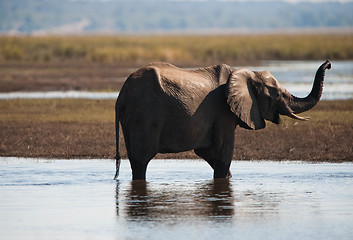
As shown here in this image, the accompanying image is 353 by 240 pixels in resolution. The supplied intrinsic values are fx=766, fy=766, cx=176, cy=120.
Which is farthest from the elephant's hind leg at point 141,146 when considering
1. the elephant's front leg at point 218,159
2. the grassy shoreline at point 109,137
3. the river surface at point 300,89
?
the river surface at point 300,89

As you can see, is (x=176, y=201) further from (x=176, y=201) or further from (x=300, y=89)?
(x=300, y=89)

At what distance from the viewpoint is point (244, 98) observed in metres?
11.5

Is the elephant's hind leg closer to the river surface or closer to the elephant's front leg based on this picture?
the elephant's front leg

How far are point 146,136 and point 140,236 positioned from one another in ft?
9.22

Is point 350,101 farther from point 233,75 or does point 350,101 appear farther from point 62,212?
point 62,212

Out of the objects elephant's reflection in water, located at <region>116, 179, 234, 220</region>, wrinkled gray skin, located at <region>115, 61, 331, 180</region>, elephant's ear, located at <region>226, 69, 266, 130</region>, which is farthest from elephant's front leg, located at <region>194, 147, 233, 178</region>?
elephant's ear, located at <region>226, 69, 266, 130</region>

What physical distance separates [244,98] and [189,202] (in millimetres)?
2130

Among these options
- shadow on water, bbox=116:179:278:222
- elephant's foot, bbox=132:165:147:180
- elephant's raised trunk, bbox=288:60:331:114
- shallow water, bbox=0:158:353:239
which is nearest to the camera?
shallow water, bbox=0:158:353:239

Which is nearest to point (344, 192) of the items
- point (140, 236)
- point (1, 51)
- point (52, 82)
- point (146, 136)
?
point (146, 136)

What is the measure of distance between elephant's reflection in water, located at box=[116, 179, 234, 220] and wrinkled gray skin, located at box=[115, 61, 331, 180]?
35 centimetres

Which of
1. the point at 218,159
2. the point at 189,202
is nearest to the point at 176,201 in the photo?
the point at 189,202

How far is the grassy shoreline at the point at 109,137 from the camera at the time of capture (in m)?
14.7

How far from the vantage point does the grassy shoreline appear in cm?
1466

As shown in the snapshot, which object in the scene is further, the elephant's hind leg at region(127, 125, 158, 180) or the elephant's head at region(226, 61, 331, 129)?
the elephant's head at region(226, 61, 331, 129)
